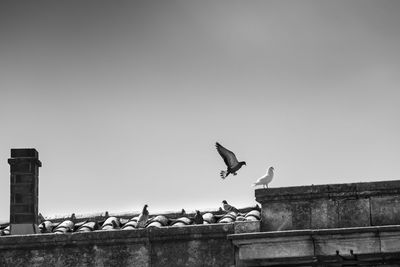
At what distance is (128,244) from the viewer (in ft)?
55.6

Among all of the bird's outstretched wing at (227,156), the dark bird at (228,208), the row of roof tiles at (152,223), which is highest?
the bird's outstretched wing at (227,156)

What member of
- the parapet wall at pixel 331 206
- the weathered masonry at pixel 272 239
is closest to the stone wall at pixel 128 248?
the weathered masonry at pixel 272 239

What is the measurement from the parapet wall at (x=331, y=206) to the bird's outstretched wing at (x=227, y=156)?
3.31 meters

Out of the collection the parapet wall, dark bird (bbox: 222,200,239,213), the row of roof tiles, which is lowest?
the parapet wall

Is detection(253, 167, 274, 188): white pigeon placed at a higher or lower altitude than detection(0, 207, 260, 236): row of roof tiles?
higher

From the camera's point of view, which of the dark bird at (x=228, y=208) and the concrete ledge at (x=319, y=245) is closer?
the concrete ledge at (x=319, y=245)

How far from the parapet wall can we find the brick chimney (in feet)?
15.1

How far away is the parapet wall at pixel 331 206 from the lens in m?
16.1

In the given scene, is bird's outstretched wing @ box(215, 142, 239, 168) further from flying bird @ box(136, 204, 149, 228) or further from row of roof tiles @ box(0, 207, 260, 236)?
flying bird @ box(136, 204, 149, 228)

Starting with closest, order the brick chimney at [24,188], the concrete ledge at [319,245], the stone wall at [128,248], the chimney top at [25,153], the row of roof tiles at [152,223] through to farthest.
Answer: the concrete ledge at [319,245]
the stone wall at [128,248]
the row of roof tiles at [152,223]
the brick chimney at [24,188]
the chimney top at [25,153]

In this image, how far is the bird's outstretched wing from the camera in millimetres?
19562

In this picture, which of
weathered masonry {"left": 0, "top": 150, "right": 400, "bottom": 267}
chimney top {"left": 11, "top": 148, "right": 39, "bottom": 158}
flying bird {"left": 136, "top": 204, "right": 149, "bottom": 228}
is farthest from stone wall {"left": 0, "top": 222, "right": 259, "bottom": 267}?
chimney top {"left": 11, "top": 148, "right": 39, "bottom": 158}

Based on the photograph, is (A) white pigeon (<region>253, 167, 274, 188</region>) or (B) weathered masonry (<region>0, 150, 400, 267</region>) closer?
(B) weathered masonry (<region>0, 150, 400, 267</region>)

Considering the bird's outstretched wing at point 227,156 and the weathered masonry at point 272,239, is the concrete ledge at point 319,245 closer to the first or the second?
the weathered masonry at point 272,239
